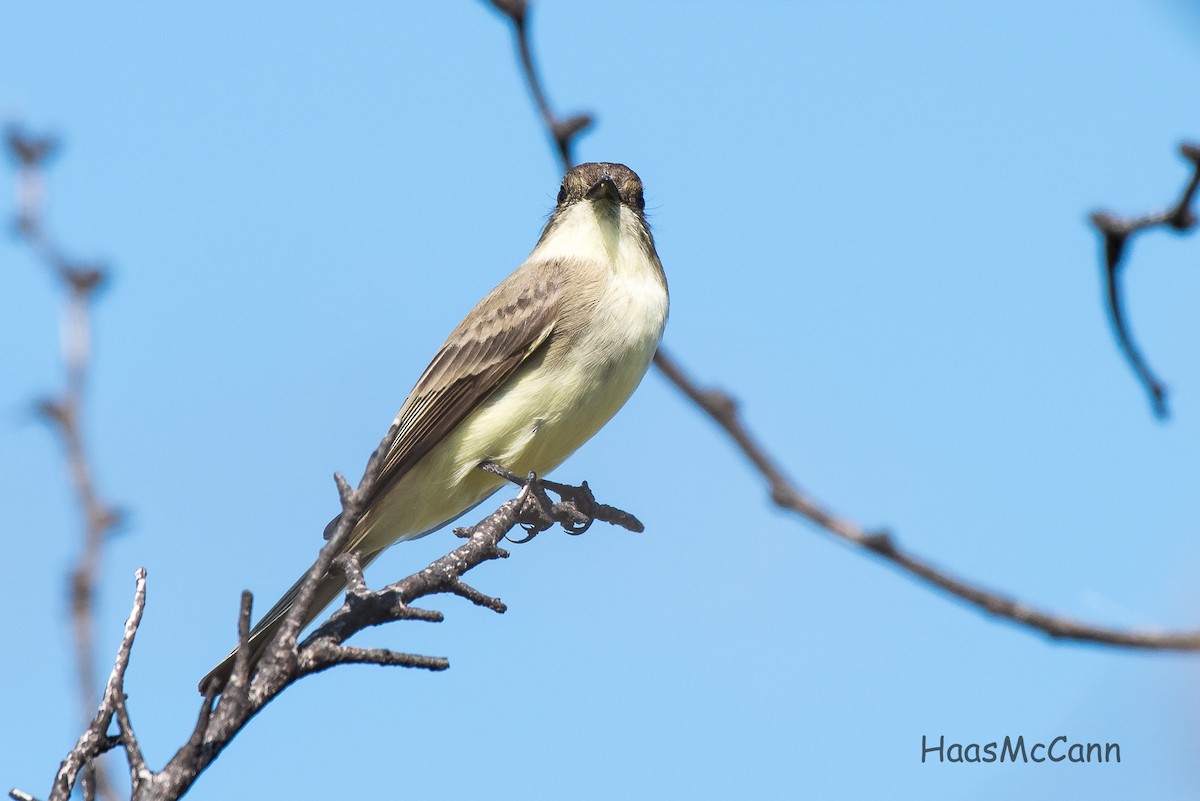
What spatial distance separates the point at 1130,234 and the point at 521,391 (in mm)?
4623

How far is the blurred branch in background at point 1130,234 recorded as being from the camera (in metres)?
1.59

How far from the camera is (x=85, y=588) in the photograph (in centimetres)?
383

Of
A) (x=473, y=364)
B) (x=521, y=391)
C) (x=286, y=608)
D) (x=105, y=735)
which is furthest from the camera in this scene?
(x=473, y=364)

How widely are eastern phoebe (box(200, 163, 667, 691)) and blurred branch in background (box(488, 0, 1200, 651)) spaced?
13.7 feet

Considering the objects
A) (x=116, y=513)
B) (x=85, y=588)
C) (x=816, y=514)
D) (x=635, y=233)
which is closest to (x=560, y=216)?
(x=635, y=233)

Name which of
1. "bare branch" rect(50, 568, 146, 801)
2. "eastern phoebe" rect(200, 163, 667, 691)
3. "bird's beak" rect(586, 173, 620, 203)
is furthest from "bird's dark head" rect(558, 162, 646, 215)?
"bare branch" rect(50, 568, 146, 801)

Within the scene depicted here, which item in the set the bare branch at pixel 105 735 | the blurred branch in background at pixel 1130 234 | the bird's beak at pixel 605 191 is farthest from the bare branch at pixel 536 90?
the bird's beak at pixel 605 191

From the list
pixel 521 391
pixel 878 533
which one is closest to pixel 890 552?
pixel 878 533

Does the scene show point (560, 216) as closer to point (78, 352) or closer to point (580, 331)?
point (580, 331)

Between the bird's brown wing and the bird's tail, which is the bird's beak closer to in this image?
the bird's brown wing

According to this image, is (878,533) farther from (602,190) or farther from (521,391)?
(602,190)

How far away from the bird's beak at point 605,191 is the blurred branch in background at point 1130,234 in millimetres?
5238

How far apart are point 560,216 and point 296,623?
4.71 metres

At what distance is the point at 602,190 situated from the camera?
692 centimetres
